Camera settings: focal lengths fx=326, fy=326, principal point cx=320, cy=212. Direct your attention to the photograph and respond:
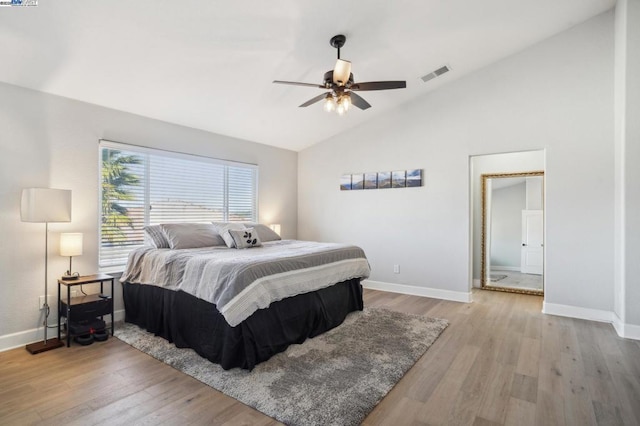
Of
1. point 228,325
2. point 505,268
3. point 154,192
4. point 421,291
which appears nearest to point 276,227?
point 154,192

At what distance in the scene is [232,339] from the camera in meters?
2.53

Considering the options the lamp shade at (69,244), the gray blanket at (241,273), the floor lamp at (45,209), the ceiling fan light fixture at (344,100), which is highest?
the ceiling fan light fixture at (344,100)

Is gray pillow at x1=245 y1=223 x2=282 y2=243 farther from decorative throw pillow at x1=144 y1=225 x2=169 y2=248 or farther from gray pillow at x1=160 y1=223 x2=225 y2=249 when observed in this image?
decorative throw pillow at x1=144 y1=225 x2=169 y2=248

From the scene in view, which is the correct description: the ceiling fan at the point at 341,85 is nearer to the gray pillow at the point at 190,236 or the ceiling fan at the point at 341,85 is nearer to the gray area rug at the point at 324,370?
the gray pillow at the point at 190,236

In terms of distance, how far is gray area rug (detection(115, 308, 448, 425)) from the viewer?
208 centimetres

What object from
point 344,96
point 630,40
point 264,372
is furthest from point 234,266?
Result: point 630,40

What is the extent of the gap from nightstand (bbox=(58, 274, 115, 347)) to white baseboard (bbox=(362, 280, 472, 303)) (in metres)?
3.72

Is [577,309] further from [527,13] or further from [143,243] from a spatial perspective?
[143,243]

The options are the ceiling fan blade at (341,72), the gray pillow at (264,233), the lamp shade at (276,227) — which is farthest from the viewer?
the lamp shade at (276,227)

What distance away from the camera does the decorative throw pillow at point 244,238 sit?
3919 millimetres

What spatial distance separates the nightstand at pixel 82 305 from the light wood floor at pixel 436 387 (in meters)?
0.30

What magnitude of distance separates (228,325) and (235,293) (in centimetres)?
28

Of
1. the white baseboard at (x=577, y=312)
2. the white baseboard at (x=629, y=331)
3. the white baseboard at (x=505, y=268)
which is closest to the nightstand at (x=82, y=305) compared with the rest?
the white baseboard at (x=577, y=312)

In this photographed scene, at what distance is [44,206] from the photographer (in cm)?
289
